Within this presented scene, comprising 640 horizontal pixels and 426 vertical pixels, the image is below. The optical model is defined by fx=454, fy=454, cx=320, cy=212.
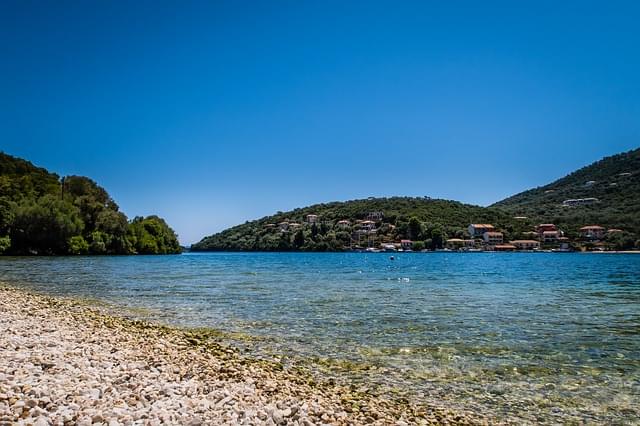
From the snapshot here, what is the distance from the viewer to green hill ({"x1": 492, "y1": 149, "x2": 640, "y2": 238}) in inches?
5517

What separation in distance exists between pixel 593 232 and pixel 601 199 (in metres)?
26.7

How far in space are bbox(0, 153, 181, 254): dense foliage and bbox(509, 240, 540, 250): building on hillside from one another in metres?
123

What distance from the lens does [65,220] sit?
9319 centimetres

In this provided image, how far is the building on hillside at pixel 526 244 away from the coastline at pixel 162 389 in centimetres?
15748

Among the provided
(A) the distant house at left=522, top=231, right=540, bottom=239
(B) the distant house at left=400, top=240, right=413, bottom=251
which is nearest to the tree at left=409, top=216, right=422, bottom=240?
(B) the distant house at left=400, top=240, right=413, bottom=251

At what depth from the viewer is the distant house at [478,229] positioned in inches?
6742

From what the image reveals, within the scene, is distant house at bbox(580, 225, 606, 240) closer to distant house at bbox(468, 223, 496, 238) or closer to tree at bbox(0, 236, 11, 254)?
distant house at bbox(468, 223, 496, 238)

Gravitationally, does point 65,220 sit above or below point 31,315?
above

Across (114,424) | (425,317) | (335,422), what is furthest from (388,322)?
(114,424)

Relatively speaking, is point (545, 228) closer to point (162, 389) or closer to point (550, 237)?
point (550, 237)

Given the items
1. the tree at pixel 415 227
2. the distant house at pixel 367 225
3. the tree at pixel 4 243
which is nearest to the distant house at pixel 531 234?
the tree at pixel 415 227

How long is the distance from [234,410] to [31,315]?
13283 mm

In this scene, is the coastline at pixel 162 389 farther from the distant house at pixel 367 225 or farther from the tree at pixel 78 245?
the distant house at pixel 367 225

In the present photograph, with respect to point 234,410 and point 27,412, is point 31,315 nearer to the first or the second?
point 27,412
